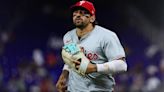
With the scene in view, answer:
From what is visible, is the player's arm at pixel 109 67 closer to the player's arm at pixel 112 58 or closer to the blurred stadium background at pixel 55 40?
the player's arm at pixel 112 58

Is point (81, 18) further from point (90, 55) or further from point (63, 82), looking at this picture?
point (63, 82)

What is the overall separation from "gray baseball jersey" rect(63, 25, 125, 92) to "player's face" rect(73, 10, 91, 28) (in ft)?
0.34

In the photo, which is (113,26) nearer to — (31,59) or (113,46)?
(31,59)

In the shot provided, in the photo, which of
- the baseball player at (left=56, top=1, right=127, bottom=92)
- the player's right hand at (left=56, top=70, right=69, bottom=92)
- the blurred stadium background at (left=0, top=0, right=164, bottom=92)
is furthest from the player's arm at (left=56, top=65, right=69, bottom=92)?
the blurred stadium background at (left=0, top=0, right=164, bottom=92)

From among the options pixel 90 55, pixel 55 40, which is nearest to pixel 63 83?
pixel 90 55

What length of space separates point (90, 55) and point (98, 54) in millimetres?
67

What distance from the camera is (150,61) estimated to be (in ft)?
39.1

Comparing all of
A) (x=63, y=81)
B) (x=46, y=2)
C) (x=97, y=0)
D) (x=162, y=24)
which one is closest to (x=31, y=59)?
(x=46, y=2)

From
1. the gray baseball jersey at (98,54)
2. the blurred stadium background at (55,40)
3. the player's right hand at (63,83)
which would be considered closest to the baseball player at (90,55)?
the gray baseball jersey at (98,54)

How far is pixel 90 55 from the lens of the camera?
4840 millimetres

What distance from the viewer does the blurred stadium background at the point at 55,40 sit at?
412 inches

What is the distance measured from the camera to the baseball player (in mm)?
4688

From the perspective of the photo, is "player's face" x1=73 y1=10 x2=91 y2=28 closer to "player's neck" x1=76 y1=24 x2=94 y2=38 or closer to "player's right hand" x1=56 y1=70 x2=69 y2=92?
"player's neck" x1=76 y1=24 x2=94 y2=38

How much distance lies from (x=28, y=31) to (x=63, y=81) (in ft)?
19.7
